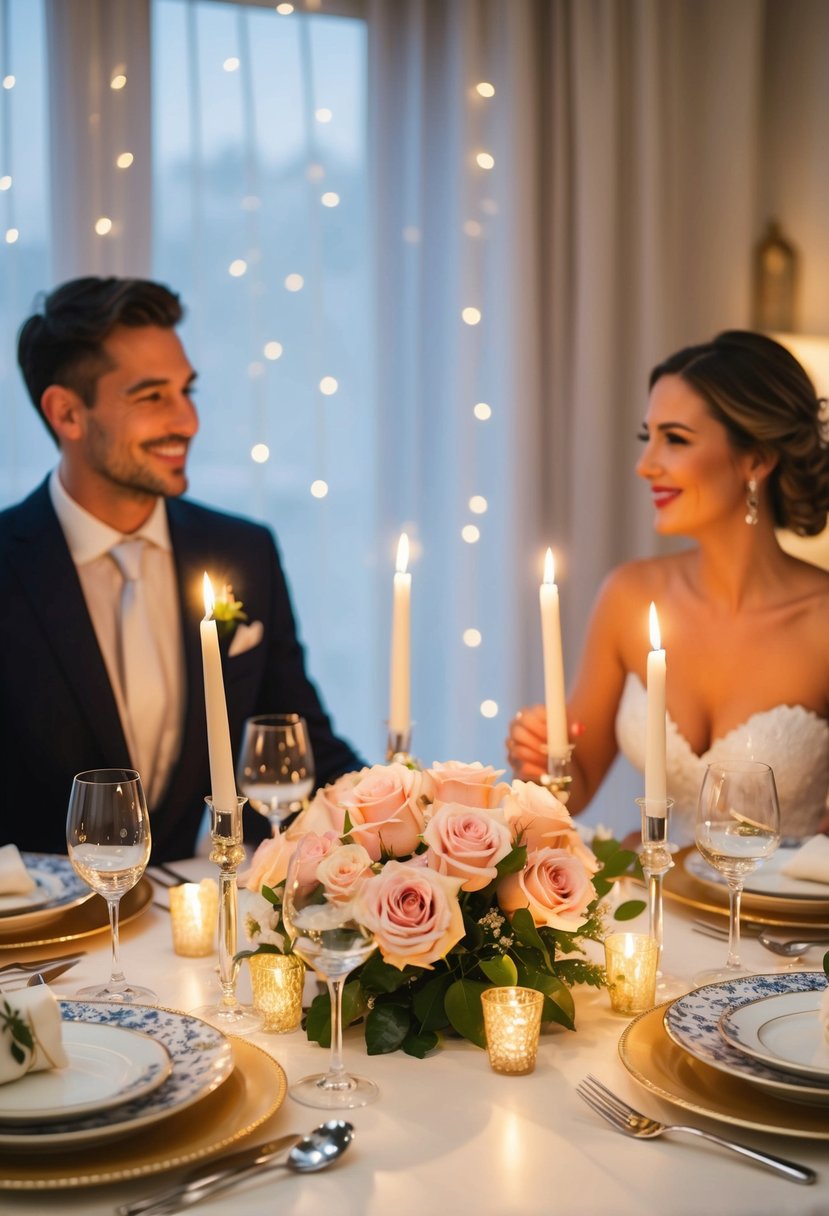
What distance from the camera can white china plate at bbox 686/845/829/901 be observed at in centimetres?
168

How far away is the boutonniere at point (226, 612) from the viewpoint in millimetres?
2543

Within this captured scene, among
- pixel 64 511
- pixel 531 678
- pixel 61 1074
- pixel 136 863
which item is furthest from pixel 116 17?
pixel 61 1074

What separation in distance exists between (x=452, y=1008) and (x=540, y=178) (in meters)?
3.19

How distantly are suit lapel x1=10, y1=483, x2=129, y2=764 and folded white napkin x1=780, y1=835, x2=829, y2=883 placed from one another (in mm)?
1351

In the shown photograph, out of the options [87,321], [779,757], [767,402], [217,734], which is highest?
[87,321]

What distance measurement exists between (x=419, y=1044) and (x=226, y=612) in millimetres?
1369

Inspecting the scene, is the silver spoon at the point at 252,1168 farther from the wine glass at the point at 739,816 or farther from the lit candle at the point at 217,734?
the wine glass at the point at 739,816

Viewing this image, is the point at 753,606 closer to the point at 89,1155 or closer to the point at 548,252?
the point at 548,252

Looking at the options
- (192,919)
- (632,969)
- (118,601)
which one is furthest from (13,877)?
(118,601)

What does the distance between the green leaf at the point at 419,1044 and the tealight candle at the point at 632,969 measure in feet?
0.65

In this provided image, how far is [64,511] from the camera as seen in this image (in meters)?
2.78

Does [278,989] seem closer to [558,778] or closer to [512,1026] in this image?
[512,1026]

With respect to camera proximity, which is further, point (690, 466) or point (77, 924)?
point (690, 466)

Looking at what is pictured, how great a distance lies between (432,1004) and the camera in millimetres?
1305
